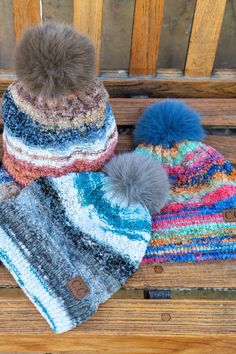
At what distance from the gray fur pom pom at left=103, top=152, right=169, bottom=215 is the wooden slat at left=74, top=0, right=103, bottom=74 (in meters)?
0.46

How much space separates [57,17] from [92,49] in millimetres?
1199

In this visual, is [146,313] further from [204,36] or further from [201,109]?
[204,36]

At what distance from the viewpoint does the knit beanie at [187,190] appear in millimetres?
1044

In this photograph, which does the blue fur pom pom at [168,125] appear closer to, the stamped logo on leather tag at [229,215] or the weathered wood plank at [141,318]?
the stamped logo on leather tag at [229,215]

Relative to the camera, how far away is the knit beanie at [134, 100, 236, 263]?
104 centimetres

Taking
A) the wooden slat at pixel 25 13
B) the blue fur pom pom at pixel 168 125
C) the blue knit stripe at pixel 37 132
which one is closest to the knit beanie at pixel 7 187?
the blue knit stripe at pixel 37 132

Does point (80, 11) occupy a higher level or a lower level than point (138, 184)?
higher

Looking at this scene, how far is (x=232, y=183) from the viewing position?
3.73 ft

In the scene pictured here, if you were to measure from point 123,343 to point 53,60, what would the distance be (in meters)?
0.61

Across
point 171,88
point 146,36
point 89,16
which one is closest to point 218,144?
point 171,88

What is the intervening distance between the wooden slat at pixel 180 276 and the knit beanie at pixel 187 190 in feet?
0.06

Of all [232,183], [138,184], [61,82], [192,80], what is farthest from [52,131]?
[192,80]

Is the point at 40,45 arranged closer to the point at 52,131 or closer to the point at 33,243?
the point at 52,131

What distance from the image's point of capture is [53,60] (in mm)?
847
